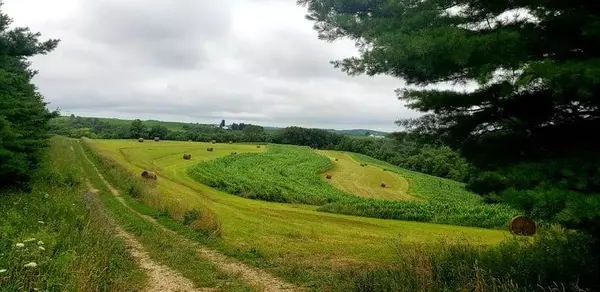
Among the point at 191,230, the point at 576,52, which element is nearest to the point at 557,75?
the point at 576,52

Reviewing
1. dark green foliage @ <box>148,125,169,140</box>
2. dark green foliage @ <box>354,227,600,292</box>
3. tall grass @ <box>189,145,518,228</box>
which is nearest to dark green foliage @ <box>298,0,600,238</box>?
dark green foliage @ <box>354,227,600,292</box>

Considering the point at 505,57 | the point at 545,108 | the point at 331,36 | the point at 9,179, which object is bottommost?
the point at 9,179

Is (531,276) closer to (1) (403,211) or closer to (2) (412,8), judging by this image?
(2) (412,8)

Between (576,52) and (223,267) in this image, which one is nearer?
(576,52)

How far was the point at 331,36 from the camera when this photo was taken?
970 cm

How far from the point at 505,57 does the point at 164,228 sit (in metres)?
14.5

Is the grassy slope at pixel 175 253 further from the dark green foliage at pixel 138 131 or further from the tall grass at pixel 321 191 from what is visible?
the dark green foliage at pixel 138 131

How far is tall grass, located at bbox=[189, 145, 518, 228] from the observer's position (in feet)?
108

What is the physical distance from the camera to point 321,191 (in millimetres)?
46125

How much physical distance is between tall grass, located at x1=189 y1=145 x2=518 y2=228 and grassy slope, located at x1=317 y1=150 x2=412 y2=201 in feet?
5.18

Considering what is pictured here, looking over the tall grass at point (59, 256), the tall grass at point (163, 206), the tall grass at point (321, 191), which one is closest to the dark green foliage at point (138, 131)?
the tall grass at point (321, 191)

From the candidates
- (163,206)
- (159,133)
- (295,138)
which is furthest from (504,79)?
(295,138)

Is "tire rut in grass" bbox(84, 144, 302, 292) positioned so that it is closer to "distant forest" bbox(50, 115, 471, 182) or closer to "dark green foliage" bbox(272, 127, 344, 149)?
"distant forest" bbox(50, 115, 471, 182)

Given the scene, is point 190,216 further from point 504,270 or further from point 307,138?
point 307,138
